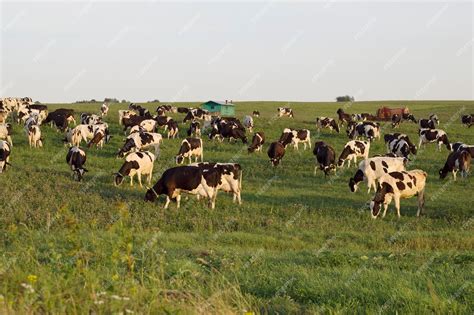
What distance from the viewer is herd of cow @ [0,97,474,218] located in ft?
66.2

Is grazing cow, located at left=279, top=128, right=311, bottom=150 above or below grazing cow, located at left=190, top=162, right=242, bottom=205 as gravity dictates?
above

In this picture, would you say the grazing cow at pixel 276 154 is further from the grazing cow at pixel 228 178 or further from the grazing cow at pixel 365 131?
the grazing cow at pixel 365 131

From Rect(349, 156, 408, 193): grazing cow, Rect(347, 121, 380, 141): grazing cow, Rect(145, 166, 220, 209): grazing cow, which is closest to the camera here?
Rect(145, 166, 220, 209): grazing cow

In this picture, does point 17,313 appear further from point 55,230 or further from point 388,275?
point 55,230

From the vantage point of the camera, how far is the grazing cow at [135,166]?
23.7 meters

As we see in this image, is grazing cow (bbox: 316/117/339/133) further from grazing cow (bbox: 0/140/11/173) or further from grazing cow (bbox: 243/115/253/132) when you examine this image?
grazing cow (bbox: 0/140/11/173)

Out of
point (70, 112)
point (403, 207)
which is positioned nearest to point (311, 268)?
point (403, 207)

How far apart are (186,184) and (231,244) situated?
589cm

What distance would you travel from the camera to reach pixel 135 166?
78.7ft

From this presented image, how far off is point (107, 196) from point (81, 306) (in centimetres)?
1587

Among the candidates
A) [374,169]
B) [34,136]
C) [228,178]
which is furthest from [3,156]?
[374,169]

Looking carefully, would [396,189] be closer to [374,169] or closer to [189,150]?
[374,169]

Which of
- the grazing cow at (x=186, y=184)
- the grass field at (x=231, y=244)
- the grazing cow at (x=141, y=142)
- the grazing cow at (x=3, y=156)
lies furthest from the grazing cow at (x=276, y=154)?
the grazing cow at (x=3, y=156)

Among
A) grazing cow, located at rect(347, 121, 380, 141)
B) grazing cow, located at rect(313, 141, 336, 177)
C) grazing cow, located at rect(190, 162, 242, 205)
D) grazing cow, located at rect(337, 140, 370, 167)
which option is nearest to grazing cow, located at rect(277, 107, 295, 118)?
grazing cow, located at rect(347, 121, 380, 141)
